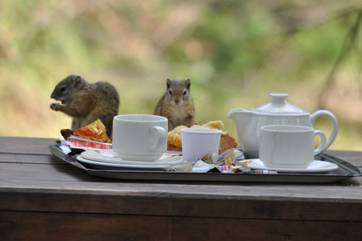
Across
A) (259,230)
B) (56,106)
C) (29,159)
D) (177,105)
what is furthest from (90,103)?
(259,230)

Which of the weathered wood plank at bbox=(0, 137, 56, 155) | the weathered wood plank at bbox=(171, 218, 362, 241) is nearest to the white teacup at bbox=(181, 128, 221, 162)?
the weathered wood plank at bbox=(171, 218, 362, 241)

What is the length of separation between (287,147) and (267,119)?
0.18 metres

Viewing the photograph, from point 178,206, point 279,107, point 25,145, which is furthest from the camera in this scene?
point 25,145

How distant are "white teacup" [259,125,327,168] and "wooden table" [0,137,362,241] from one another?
0.13 metres

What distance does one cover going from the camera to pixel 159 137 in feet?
4.61

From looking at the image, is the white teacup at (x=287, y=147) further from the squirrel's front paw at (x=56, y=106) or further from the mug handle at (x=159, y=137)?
the squirrel's front paw at (x=56, y=106)

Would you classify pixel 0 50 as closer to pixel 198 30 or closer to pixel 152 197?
pixel 198 30

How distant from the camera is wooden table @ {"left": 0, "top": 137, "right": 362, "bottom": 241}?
1260mm

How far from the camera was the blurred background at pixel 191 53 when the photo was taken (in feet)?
11.3

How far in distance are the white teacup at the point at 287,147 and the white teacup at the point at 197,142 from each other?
106 mm

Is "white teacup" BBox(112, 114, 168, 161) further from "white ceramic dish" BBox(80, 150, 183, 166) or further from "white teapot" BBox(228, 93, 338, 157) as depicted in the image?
"white teapot" BBox(228, 93, 338, 157)

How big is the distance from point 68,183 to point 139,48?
2244 mm

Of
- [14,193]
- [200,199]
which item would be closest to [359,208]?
[200,199]

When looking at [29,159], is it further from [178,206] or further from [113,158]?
[178,206]
